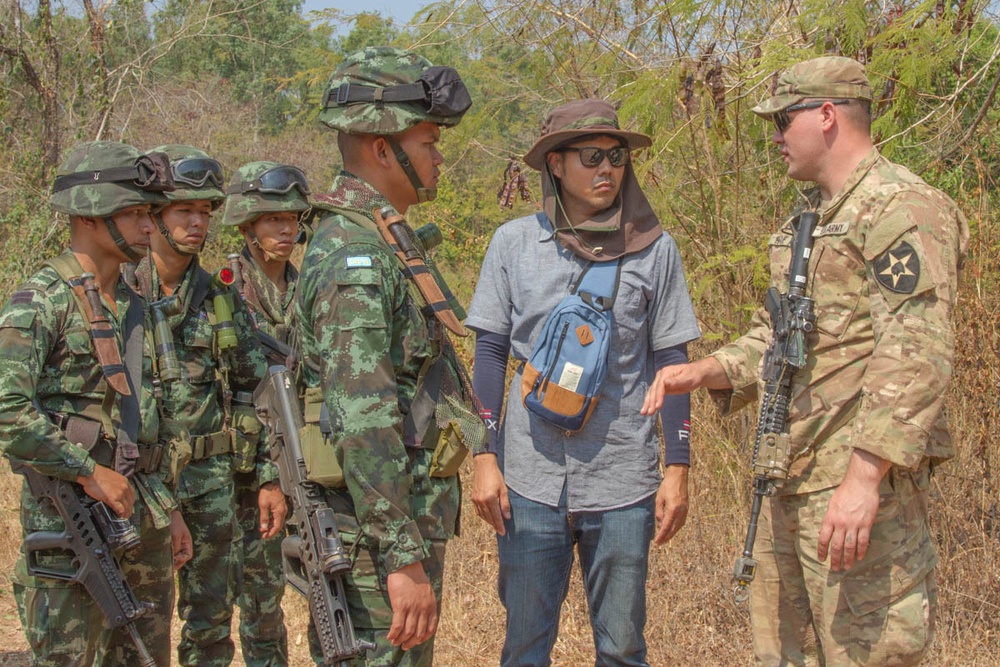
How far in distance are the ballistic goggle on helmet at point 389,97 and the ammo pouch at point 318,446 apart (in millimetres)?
718

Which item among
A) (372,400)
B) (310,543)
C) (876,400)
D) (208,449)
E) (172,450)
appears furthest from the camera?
(208,449)

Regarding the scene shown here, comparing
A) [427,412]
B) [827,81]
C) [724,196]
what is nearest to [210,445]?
[427,412]

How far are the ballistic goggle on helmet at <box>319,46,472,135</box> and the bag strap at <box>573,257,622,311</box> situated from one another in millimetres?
785

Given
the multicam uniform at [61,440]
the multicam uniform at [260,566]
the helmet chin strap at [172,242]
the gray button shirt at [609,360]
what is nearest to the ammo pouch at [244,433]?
the multicam uniform at [260,566]

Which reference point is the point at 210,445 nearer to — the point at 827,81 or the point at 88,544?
the point at 88,544

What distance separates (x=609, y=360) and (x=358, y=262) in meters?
1.12

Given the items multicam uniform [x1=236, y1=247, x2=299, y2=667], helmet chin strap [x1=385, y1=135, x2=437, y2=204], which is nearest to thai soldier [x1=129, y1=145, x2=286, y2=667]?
multicam uniform [x1=236, y1=247, x2=299, y2=667]

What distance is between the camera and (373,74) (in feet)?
9.07

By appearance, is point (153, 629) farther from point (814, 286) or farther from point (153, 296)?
point (814, 286)

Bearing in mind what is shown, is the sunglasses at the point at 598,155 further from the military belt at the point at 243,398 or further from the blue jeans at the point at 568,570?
the military belt at the point at 243,398

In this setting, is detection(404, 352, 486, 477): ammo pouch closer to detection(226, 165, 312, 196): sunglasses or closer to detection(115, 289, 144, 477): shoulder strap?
detection(115, 289, 144, 477): shoulder strap

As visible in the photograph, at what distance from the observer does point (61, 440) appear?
3.26 meters

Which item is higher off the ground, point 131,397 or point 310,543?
point 131,397

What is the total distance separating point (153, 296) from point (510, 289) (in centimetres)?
173
